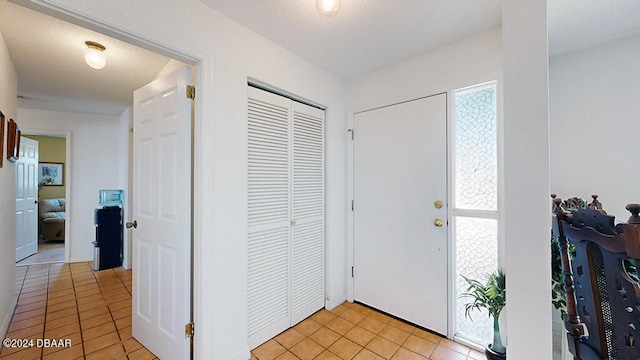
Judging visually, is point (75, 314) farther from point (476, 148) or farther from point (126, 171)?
point (476, 148)

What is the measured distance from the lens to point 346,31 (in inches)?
70.6

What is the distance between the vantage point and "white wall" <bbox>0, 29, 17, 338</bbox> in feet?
6.25

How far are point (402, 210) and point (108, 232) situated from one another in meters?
4.03

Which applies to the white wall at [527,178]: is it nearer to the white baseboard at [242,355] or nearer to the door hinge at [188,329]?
the white baseboard at [242,355]

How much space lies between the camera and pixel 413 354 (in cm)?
176

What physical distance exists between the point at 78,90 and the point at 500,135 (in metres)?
4.39

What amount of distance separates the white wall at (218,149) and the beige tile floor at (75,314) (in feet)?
2.19

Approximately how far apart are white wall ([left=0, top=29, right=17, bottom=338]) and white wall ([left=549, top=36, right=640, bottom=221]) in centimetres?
432

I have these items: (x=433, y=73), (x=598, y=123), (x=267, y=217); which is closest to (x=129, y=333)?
(x=267, y=217)

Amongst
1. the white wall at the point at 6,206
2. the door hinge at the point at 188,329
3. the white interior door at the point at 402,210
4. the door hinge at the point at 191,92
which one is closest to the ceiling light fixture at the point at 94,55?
the white wall at the point at 6,206

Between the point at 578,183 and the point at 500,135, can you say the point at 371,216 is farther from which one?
the point at 578,183

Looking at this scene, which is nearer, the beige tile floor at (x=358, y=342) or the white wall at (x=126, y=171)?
the beige tile floor at (x=358, y=342)

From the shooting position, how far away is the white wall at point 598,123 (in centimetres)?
177

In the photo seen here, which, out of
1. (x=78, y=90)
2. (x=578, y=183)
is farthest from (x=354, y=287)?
(x=78, y=90)
